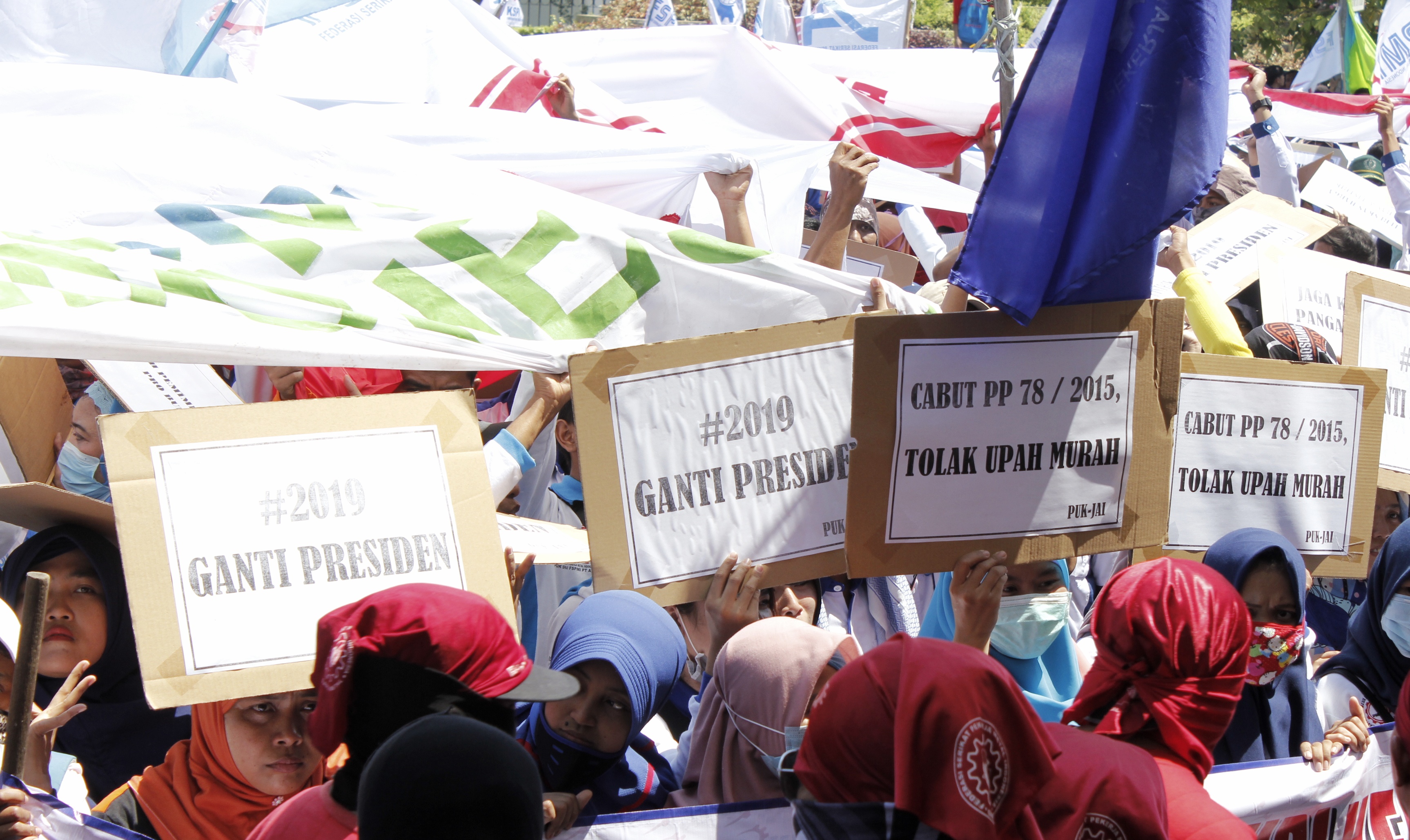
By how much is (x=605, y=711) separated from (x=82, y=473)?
5.45 ft

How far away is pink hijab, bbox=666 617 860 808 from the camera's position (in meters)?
2.22

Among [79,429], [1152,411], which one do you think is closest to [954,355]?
Answer: [1152,411]

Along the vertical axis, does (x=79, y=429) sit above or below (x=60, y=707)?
above

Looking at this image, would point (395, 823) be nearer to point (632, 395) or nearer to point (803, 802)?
point (803, 802)

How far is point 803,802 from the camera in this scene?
4.94ft

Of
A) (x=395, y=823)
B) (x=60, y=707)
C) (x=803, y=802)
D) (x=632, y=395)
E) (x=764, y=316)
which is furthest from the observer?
(x=764, y=316)

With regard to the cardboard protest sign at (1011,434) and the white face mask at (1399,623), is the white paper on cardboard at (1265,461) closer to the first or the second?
the white face mask at (1399,623)

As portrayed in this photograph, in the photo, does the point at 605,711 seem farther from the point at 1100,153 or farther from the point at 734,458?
the point at 1100,153

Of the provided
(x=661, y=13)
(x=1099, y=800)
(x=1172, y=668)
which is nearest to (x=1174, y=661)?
(x=1172, y=668)

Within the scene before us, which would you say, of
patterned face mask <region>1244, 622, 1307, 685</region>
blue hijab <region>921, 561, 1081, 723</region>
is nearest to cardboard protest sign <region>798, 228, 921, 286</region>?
blue hijab <region>921, 561, 1081, 723</region>

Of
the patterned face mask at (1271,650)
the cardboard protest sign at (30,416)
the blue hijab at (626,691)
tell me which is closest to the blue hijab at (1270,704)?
the patterned face mask at (1271,650)

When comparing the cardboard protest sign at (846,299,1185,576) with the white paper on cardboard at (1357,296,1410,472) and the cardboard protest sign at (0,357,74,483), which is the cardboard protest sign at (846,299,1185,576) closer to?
the white paper on cardboard at (1357,296,1410,472)

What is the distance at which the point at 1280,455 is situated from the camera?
2.89m

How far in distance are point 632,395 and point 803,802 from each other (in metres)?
1.10
